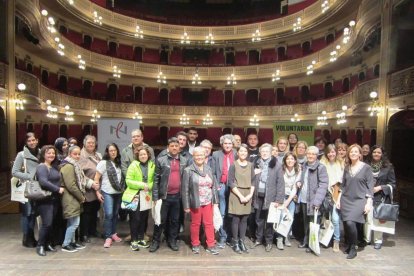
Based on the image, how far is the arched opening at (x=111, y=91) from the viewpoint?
2633 cm

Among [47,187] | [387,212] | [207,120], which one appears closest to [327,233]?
[387,212]

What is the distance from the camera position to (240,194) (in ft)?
18.0

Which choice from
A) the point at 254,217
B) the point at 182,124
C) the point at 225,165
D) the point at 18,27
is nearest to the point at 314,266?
the point at 254,217

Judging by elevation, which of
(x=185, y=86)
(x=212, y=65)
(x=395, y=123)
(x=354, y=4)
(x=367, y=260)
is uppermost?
(x=354, y=4)

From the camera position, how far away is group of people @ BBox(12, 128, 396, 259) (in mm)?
5336

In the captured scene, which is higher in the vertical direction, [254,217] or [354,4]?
[354,4]

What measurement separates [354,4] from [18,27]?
1787 cm

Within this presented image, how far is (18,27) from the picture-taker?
1483 cm

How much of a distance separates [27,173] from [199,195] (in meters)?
2.99

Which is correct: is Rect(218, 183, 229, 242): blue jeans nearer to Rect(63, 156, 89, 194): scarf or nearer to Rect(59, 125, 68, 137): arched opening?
Rect(63, 156, 89, 194): scarf

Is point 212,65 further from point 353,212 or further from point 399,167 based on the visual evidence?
point 353,212

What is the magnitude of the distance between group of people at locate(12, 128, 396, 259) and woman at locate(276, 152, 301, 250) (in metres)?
0.02

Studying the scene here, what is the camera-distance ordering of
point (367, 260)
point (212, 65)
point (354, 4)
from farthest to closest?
1. point (212, 65)
2. point (354, 4)
3. point (367, 260)

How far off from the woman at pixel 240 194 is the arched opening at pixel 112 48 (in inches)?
925
